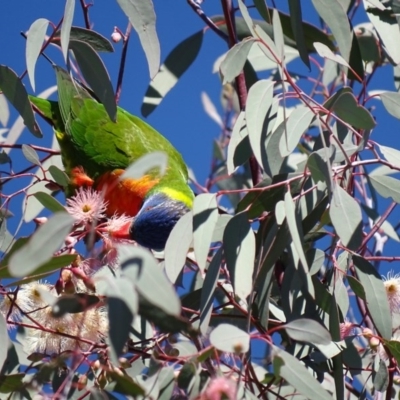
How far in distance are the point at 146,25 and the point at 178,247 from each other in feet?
1.49

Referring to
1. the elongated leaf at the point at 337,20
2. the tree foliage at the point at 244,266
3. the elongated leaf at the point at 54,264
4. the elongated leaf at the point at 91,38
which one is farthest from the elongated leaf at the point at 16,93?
the elongated leaf at the point at 337,20

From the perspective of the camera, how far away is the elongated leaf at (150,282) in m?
0.84

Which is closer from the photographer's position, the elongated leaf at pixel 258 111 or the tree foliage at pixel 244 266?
the tree foliage at pixel 244 266

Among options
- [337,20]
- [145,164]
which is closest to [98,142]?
[337,20]

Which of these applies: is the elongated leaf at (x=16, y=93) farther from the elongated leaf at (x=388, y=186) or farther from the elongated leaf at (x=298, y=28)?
the elongated leaf at (x=388, y=186)

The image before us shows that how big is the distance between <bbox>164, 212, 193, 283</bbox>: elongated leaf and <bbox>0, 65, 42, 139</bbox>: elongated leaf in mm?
427

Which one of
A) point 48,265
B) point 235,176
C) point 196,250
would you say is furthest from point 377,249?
point 48,265

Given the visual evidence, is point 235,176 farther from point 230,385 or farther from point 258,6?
point 230,385

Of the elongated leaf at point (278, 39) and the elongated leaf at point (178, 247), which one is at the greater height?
the elongated leaf at point (278, 39)

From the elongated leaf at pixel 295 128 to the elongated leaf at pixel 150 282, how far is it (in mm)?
475

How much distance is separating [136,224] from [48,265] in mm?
784

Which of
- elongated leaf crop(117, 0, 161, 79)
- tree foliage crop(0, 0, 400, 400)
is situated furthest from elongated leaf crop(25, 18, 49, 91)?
elongated leaf crop(117, 0, 161, 79)

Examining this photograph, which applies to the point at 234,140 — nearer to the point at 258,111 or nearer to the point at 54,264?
the point at 258,111

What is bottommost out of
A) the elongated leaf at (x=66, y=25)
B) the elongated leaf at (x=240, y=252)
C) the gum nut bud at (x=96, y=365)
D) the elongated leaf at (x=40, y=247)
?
the gum nut bud at (x=96, y=365)
